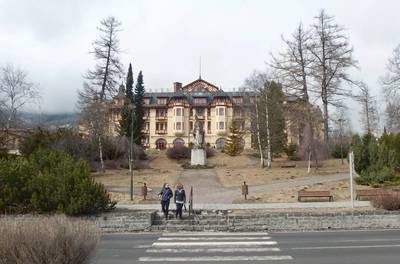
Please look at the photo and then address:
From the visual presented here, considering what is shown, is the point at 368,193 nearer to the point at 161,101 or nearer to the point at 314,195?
the point at 314,195

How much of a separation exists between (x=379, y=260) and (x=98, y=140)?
41749 mm

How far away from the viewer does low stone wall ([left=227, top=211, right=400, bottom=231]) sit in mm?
22219

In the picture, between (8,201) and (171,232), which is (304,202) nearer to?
(171,232)

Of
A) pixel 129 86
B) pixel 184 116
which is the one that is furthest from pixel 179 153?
pixel 184 116

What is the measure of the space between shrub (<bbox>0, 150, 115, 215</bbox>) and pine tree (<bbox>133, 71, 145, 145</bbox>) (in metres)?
40.4

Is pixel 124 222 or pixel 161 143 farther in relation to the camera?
pixel 161 143

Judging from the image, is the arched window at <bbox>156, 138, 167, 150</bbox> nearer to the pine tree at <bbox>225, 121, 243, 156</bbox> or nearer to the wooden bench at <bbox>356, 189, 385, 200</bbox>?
the pine tree at <bbox>225, 121, 243, 156</bbox>

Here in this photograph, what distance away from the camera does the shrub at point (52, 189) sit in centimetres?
2306

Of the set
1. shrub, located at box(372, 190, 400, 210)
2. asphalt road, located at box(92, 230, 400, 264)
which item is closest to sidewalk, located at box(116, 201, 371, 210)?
shrub, located at box(372, 190, 400, 210)

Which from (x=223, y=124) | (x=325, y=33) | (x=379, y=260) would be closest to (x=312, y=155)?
(x=325, y=33)

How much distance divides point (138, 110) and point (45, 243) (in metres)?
65.4

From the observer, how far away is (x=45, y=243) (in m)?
7.57

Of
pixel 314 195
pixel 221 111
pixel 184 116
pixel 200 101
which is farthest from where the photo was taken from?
pixel 200 101

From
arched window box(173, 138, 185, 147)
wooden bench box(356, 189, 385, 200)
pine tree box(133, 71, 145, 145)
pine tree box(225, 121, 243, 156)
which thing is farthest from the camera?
arched window box(173, 138, 185, 147)
